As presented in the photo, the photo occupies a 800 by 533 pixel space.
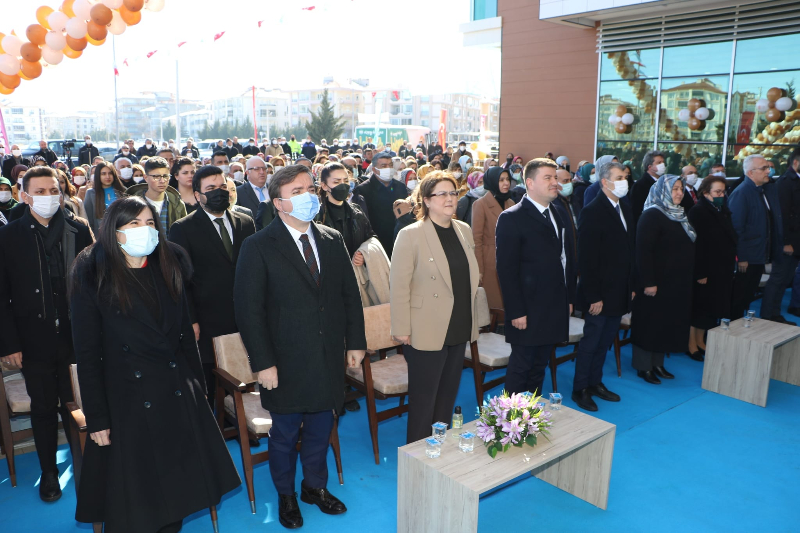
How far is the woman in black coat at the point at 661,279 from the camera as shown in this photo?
4879 millimetres

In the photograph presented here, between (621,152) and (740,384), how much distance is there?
799cm

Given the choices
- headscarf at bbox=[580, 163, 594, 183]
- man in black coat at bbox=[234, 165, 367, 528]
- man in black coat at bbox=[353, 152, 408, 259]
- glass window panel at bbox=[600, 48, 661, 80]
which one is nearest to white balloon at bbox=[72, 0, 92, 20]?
man in black coat at bbox=[353, 152, 408, 259]

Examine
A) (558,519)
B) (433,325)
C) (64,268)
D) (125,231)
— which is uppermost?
Answer: (125,231)

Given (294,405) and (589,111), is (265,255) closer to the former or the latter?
(294,405)

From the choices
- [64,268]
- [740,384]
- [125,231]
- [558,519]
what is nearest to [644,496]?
[558,519]

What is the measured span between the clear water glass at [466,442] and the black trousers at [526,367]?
3.99 ft

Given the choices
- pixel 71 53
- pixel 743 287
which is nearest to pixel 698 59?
pixel 743 287

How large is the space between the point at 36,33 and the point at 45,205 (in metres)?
5.10

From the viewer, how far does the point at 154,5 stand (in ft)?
24.7

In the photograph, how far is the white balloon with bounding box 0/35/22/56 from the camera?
274 inches

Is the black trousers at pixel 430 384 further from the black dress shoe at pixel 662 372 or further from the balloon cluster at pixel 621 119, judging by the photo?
the balloon cluster at pixel 621 119

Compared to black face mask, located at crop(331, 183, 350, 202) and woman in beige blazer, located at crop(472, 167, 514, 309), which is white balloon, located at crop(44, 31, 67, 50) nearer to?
black face mask, located at crop(331, 183, 350, 202)

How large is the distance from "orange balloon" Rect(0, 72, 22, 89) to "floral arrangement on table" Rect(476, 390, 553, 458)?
6.97 metres

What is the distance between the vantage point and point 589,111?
12.2 meters
